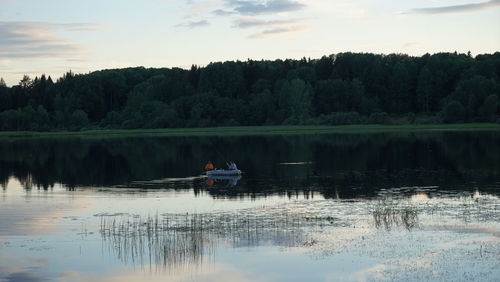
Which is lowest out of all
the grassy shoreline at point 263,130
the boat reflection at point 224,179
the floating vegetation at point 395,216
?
the floating vegetation at point 395,216

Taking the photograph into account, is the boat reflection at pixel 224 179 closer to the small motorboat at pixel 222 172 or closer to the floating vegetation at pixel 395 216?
the small motorboat at pixel 222 172

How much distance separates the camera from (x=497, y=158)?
68.0m

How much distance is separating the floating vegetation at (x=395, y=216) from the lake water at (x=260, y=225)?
0.11m

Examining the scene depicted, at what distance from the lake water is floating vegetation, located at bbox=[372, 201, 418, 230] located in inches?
4.3

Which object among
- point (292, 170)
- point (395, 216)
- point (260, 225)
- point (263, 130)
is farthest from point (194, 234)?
point (263, 130)

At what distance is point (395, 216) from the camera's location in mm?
33562

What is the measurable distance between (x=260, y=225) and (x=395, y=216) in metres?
6.86

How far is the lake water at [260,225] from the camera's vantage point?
2442cm

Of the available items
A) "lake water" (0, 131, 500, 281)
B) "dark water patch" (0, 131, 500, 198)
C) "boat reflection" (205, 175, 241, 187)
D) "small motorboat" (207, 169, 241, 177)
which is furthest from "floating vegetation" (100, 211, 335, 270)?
"small motorboat" (207, 169, 241, 177)

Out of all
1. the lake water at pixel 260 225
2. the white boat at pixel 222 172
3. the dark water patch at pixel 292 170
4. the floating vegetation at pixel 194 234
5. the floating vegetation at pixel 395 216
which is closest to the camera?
the lake water at pixel 260 225

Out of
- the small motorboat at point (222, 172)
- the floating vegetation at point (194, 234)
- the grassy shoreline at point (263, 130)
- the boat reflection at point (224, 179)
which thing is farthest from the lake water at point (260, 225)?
the grassy shoreline at point (263, 130)

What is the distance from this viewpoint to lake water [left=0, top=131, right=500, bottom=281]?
2442 centimetres

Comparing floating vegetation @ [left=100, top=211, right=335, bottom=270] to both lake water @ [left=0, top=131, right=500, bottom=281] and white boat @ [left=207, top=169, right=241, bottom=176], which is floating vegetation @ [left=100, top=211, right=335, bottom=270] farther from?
white boat @ [left=207, top=169, right=241, bottom=176]

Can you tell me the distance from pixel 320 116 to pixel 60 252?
156390 millimetres
